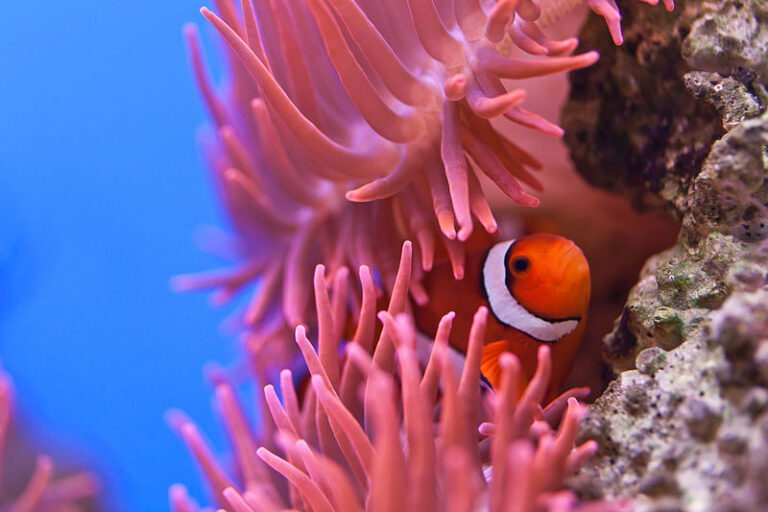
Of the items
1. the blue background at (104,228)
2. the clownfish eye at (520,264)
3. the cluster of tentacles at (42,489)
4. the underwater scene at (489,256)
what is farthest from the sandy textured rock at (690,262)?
the blue background at (104,228)

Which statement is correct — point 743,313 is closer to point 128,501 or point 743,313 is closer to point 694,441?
point 694,441

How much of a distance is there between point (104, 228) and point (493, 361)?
171 centimetres

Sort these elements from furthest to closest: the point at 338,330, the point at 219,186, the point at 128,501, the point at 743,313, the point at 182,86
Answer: the point at 182,86
the point at 128,501
the point at 219,186
the point at 338,330
the point at 743,313

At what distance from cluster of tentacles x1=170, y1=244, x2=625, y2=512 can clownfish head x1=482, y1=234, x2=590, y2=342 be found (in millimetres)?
89

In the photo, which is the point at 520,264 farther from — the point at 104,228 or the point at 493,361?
the point at 104,228

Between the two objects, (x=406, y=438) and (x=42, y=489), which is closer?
(x=406, y=438)

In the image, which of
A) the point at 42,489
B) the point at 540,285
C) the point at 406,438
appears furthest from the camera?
the point at 42,489

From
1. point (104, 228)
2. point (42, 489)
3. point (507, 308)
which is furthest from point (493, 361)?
point (104, 228)

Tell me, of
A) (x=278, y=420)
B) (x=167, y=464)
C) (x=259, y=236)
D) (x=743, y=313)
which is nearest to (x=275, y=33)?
(x=259, y=236)

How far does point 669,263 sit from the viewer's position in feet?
2.32

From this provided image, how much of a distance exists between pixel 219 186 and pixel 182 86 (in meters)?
1.23

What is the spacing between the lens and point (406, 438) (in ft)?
2.02

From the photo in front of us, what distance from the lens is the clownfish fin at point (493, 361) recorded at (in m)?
0.78

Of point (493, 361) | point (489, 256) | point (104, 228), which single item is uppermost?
point (104, 228)
